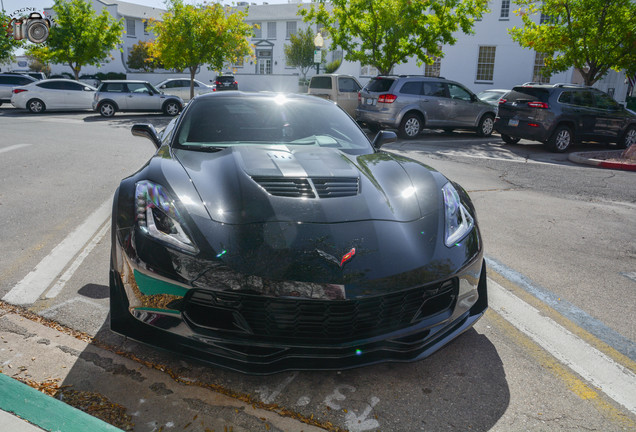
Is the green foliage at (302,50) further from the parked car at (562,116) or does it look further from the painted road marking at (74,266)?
the painted road marking at (74,266)

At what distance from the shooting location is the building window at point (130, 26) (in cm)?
5497

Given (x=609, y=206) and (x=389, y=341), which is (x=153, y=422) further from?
(x=609, y=206)

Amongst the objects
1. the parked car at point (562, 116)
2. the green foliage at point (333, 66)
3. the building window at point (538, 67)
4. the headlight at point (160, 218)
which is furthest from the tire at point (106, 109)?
the green foliage at point (333, 66)

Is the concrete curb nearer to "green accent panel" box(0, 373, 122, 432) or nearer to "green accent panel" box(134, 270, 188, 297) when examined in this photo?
"green accent panel" box(134, 270, 188, 297)

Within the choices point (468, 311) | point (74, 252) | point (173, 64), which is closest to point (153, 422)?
point (468, 311)

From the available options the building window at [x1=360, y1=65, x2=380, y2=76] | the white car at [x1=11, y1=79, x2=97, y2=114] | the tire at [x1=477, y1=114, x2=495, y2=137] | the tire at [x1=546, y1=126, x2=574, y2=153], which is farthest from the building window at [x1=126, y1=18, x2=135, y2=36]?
the tire at [x1=546, y1=126, x2=574, y2=153]

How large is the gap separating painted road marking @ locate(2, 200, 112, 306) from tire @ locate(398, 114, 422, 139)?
1039 cm

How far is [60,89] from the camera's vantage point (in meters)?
21.2

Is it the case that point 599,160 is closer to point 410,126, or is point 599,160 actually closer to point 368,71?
point 410,126

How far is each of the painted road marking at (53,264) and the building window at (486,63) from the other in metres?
29.7

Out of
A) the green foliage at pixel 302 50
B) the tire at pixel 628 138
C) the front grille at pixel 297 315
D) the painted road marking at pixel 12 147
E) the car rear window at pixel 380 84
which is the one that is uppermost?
the green foliage at pixel 302 50

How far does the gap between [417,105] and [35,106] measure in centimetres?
1617

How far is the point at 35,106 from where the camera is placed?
20969 millimetres

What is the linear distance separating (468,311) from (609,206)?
17.9 feet
